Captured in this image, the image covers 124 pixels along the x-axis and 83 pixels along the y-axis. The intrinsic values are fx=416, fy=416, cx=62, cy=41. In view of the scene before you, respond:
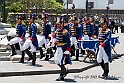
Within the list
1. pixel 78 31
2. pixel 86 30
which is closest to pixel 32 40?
pixel 78 31

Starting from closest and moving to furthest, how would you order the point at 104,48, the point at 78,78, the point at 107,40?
the point at 107,40 → the point at 104,48 → the point at 78,78

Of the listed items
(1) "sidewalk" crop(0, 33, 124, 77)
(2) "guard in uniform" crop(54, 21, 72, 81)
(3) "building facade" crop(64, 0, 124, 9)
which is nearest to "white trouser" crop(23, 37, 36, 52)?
(1) "sidewalk" crop(0, 33, 124, 77)

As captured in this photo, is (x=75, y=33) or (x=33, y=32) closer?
(x=33, y=32)

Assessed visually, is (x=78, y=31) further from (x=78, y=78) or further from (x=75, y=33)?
(x=78, y=78)

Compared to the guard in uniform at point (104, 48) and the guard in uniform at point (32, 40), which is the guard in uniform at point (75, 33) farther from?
the guard in uniform at point (104, 48)

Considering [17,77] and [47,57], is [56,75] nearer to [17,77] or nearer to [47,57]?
[17,77]

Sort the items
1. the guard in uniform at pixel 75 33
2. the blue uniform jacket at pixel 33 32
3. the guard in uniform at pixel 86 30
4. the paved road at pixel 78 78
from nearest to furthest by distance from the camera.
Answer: the paved road at pixel 78 78 → the blue uniform jacket at pixel 33 32 → the guard in uniform at pixel 75 33 → the guard in uniform at pixel 86 30

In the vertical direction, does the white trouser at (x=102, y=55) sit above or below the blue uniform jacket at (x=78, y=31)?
below

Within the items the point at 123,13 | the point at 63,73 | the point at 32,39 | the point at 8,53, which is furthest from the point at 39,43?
the point at 123,13

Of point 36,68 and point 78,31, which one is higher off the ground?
point 78,31

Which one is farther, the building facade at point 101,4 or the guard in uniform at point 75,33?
the building facade at point 101,4

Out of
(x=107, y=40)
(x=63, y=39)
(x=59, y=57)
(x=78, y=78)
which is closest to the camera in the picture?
(x=59, y=57)

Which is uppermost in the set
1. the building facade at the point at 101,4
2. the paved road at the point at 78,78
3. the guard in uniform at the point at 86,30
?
the guard in uniform at the point at 86,30

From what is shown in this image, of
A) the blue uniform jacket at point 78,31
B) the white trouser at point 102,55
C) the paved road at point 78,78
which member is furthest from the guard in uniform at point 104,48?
the blue uniform jacket at point 78,31
